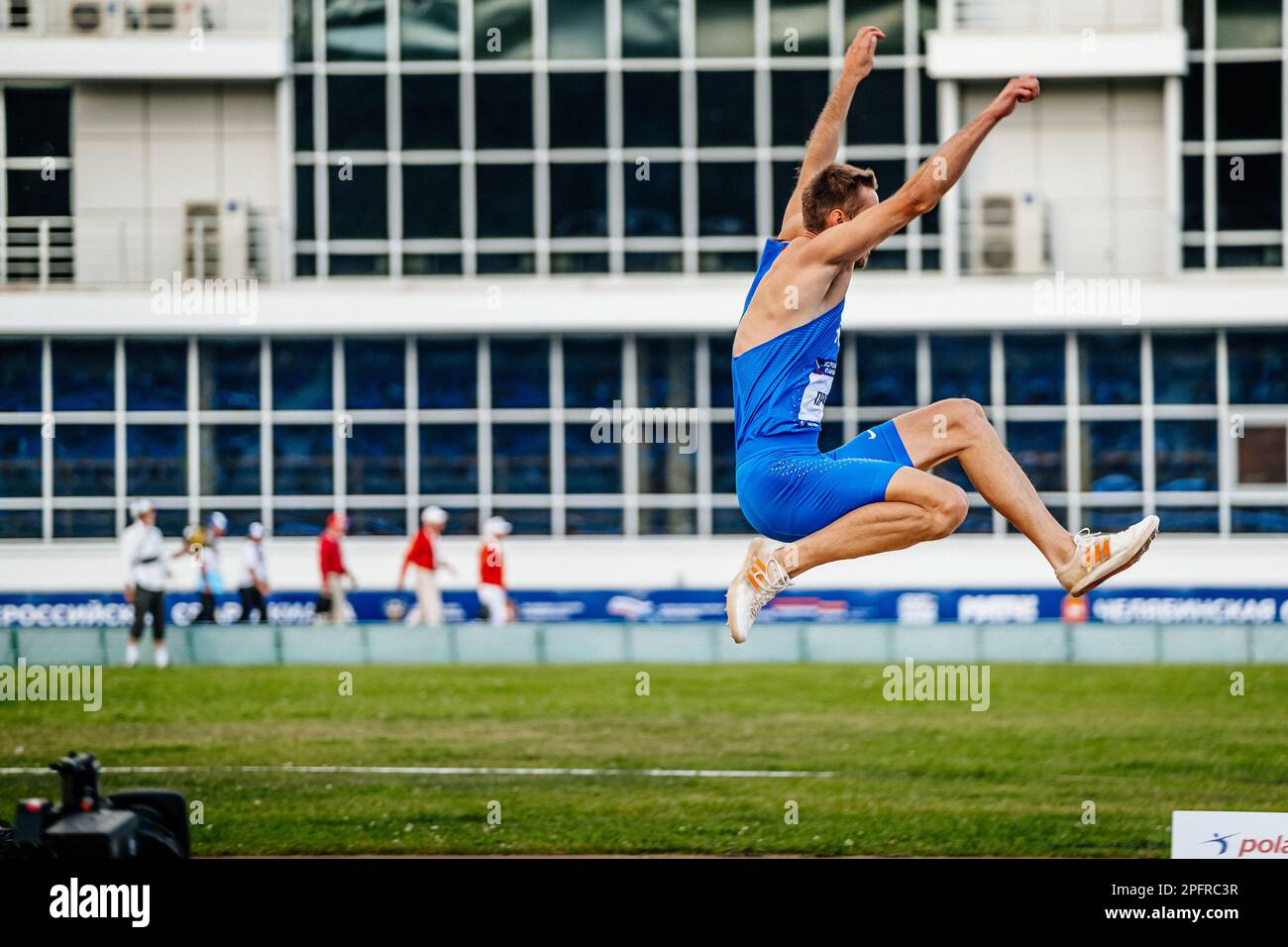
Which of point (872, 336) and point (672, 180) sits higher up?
point (672, 180)

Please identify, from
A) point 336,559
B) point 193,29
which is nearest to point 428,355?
point 336,559

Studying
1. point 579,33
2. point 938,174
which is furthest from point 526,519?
point 938,174

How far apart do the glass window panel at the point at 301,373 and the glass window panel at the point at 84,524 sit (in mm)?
2950

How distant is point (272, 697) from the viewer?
19.5 metres

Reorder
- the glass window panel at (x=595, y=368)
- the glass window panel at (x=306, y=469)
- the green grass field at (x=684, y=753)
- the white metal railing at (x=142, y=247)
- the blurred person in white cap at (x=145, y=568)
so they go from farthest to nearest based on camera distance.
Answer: the glass window panel at (x=306, y=469), the glass window panel at (x=595, y=368), the white metal railing at (x=142, y=247), the blurred person in white cap at (x=145, y=568), the green grass field at (x=684, y=753)

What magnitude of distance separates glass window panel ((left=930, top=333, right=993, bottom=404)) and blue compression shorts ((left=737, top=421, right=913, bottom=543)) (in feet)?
67.9

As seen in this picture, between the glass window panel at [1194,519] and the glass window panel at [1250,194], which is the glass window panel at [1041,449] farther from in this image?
the glass window panel at [1250,194]

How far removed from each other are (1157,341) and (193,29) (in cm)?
1450

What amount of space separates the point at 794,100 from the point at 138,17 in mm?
9440

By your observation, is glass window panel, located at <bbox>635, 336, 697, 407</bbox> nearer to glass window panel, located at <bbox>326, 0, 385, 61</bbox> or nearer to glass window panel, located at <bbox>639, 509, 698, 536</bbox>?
glass window panel, located at <bbox>639, 509, 698, 536</bbox>

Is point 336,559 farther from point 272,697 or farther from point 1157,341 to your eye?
point 1157,341

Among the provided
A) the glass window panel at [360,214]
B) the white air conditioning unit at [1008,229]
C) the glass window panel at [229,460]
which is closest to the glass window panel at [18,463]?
the glass window panel at [229,460]

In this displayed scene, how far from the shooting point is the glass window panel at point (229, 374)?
2836 cm
